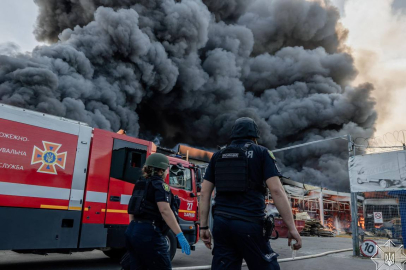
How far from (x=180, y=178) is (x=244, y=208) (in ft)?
A: 15.6

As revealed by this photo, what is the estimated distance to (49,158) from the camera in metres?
5.23

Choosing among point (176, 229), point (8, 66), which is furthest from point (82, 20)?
point (176, 229)

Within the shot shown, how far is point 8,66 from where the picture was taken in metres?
16.8

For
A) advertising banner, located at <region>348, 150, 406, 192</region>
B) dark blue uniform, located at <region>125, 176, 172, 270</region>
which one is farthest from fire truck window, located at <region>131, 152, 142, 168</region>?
advertising banner, located at <region>348, 150, 406, 192</region>

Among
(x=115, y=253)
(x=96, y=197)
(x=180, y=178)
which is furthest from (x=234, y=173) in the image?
(x=115, y=253)

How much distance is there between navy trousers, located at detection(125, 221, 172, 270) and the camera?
2.48 metres

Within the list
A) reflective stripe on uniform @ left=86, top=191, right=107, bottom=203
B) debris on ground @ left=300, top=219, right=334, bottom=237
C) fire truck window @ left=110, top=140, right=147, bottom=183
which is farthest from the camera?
debris on ground @ left=300, top=219, right=334, bottom=237

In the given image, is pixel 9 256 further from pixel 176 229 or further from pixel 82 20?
pixel 82 20

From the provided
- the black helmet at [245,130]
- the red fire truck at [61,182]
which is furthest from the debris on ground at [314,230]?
the black helmet at [245,130]

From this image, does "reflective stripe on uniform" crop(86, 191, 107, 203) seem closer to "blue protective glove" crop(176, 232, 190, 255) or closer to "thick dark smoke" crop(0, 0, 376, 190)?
"blue protective glove" crop(176, 232, 190, 255)

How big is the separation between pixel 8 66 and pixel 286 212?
734 inches

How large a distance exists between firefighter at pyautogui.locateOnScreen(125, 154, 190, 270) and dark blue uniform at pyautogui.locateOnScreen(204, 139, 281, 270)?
0.44m

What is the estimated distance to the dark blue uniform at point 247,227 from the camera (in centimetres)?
209

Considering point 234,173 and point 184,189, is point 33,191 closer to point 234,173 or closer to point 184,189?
point 184,189
